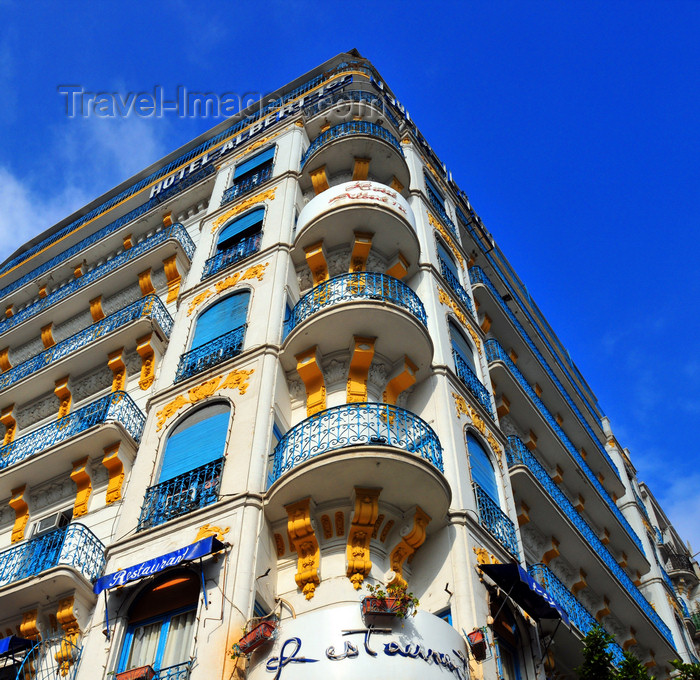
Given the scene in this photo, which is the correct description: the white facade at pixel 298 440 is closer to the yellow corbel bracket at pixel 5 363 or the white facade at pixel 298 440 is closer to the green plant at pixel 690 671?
the yellow corbel bracket at pixel 5 363

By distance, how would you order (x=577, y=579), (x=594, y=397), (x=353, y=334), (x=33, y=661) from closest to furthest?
1. (x=33, y=661)
2. (x=353, y=334)
3. (x=577, y=579)
4. (x=594, y=397)

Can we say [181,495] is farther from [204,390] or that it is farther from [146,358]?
[146,358]

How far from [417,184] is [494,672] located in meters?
13.9

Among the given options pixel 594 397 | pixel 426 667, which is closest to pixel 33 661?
pixel 426 667

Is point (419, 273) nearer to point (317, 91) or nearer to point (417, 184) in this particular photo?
point (417, 184)

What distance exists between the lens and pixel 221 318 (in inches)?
653

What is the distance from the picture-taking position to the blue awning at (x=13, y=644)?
12.1 metres

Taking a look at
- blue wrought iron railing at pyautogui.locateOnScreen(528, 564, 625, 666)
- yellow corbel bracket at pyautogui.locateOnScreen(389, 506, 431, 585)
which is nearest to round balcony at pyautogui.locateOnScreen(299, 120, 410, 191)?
blue wrought iron railing at pyautogui.locateOnScreen(528, 564, 625, 666)

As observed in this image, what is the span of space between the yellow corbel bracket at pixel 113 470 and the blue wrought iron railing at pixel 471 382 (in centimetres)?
728

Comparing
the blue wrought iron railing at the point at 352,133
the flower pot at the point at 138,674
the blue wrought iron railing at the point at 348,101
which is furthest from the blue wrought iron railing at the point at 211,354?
the blue wrought iron railing at the point at 348,101

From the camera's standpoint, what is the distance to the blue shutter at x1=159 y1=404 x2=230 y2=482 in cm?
1329

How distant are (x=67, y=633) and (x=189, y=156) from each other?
62.3 ft

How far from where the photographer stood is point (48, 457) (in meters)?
16.4

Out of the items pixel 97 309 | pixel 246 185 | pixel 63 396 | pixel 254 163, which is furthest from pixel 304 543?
pixel 254 163
